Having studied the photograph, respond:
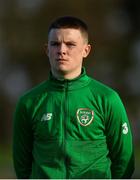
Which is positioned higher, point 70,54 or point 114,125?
point 70,54

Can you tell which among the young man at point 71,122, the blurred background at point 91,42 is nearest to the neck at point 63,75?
the young man at point 71,122

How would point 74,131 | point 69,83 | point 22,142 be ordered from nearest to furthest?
1. point 74,131
2. point 69,83
3. point 22,142

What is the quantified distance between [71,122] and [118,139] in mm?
411

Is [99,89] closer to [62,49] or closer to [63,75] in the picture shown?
[63,75]

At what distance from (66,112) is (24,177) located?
27.6 inches

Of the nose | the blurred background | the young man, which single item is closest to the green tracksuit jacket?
the young man

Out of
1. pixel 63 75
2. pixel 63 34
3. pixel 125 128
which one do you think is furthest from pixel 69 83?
pixel 125 128

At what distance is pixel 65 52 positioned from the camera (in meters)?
6.56

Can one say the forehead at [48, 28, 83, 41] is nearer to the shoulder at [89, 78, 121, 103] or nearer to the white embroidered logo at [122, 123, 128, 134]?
the shoulder at [89, 78, 121, 103]

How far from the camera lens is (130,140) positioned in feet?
22.2

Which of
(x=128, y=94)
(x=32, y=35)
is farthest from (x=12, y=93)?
(x=128, y=94)

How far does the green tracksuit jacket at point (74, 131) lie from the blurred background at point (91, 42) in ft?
72.6

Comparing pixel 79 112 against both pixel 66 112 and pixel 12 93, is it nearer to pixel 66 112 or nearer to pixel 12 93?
pixel 66 112

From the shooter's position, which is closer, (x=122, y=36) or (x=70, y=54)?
(x=70, y=54)
